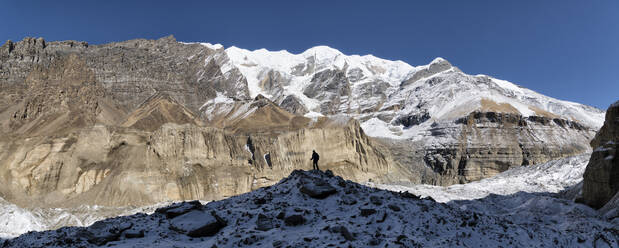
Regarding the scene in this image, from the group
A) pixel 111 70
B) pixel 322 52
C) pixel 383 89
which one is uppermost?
pixel 322 52

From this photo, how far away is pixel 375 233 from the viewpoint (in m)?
11.4

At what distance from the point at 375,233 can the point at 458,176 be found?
229ft

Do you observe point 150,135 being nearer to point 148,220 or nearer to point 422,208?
point 148,220

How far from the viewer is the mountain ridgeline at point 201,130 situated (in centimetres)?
4944

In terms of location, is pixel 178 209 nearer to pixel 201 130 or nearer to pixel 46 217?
pixel 46 217

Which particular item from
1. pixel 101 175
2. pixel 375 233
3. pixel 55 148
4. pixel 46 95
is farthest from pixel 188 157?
pixel 375 233

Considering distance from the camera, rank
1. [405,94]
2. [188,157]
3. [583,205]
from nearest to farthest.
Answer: [583,205], [188,157], [405,94]

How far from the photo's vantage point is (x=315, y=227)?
12.0 metres

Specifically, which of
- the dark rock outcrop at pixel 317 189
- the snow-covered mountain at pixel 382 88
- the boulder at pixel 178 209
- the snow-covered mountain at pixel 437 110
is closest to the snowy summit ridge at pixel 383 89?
the snow-covered mountain at pixel 382 88

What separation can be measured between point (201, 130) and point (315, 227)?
47.1 meters

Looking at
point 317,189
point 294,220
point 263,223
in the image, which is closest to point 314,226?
point 294,220

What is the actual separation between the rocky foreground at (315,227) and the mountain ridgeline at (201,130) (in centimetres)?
3578

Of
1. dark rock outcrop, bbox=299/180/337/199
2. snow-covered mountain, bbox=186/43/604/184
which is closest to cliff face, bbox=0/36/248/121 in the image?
snow-covered mountain, bbox=186/43/604/184

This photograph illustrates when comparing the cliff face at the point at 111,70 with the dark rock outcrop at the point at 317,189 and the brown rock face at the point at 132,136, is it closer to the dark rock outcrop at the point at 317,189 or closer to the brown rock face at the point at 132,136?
the brown rock face at the point at 132,136
